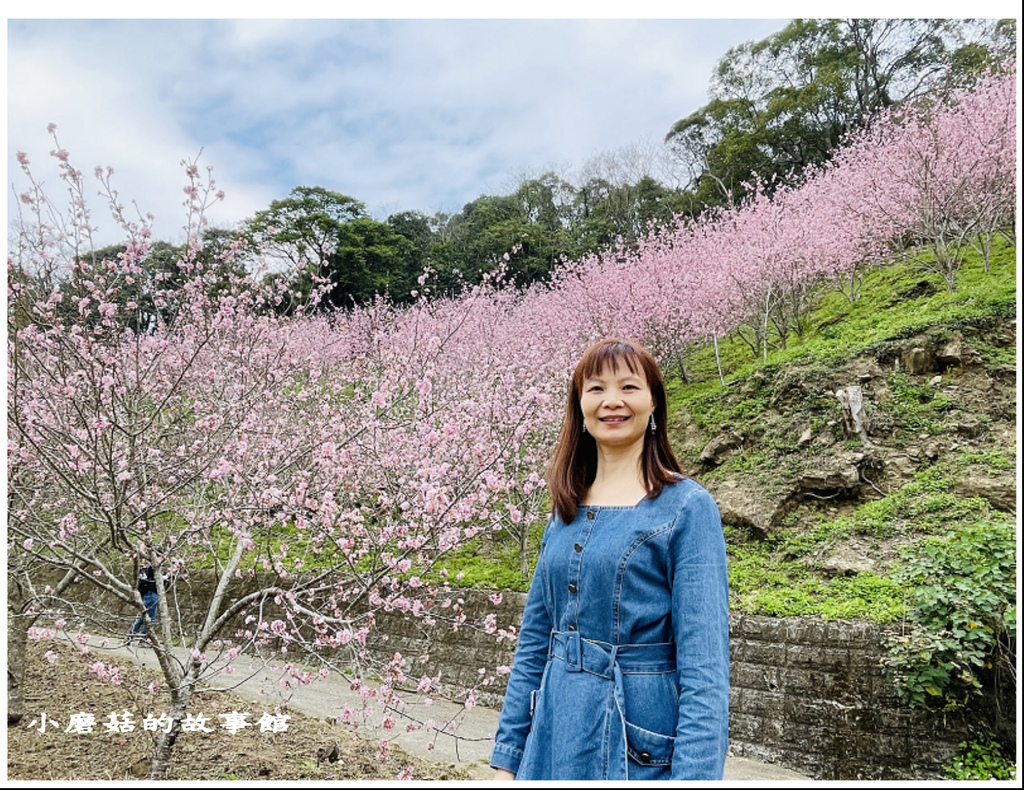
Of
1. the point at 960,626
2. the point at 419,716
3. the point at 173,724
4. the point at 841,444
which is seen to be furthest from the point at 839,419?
the point at 173,724

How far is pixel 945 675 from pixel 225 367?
392 cm

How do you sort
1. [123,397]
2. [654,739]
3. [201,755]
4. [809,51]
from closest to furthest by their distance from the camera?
1. [654,739]
2. [123,397]
3. [201,755]
4. [809,51]

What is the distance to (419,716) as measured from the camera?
3.70 m

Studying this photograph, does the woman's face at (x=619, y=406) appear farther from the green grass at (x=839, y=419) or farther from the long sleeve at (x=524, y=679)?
the green grass at (x=839, y=419)

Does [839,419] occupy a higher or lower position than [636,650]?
higher

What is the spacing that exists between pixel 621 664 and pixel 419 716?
10.5ft

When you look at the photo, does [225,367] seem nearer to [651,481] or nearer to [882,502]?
[651,481]

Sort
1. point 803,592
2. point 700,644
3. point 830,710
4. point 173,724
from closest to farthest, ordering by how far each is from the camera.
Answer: point 700,644, point 173,724, point 830,710, point 803,592

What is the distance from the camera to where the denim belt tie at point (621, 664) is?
938mm

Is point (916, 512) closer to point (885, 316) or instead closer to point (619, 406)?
point (885, 316)

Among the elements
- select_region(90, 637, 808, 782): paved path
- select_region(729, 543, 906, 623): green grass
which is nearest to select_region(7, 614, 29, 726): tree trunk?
select_region(90, 637, 808, 782): paved path

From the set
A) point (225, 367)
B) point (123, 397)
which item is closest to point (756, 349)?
point (225, 367)

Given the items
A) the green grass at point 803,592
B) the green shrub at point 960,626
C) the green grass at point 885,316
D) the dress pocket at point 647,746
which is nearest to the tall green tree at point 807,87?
the green grass at point 885,316

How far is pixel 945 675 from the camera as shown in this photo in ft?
8.29
